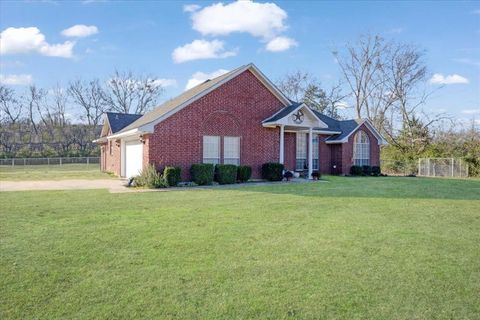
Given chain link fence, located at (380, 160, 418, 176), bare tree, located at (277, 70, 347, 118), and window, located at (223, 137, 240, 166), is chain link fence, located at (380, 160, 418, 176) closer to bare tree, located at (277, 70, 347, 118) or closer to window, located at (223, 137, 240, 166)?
window, located at (223, 137, 240, 166)

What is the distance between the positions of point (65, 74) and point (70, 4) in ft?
144

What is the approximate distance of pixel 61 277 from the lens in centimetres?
444

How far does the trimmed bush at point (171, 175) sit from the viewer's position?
1552cm

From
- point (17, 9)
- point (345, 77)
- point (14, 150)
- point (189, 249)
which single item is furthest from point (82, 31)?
point (14, 150)

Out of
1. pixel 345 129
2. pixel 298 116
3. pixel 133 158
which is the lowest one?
pixel 133 158

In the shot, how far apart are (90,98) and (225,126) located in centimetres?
4338

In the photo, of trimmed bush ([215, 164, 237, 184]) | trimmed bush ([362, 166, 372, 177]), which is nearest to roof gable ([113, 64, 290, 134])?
trimmed bush ([215, 164, 237, 184])

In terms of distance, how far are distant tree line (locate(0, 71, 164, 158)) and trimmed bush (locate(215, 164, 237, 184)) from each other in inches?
1541

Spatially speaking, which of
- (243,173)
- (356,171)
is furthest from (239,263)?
(356,171)

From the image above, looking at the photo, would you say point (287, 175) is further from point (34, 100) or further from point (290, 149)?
point (34, 100)

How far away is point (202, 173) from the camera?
16.4m

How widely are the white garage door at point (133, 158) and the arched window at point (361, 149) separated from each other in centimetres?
1384

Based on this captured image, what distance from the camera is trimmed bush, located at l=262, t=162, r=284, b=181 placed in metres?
18.6

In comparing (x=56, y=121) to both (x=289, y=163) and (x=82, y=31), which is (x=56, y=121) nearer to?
(x=82, y=31)
